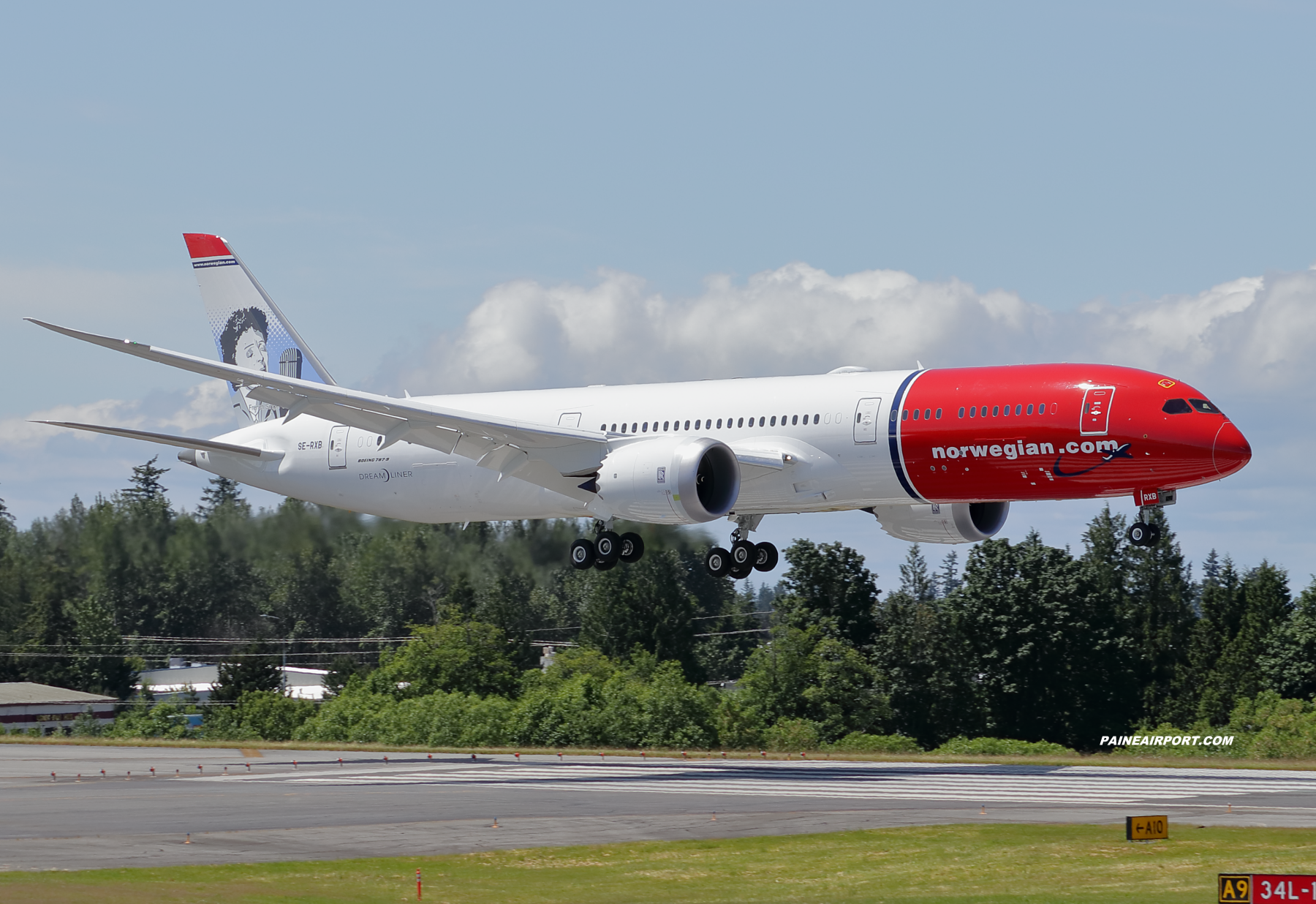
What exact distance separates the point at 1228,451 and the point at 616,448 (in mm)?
16180

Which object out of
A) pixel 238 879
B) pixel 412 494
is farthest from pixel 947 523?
pixel 238 879

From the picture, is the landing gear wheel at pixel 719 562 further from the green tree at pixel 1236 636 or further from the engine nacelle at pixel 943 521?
the green tree at pixel 1236 636

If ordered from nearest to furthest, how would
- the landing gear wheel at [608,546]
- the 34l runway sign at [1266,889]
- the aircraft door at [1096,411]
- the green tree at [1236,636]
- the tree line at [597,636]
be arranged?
the 34l runway sign at [1266,889] → the aircraft door at [1096,411] → the landing gear wheel at [608,546] → the tree line at [597,636] → the green tree at [1236,636]

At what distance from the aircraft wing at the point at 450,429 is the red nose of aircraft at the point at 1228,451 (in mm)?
16140

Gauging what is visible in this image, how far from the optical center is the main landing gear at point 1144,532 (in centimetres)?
3872

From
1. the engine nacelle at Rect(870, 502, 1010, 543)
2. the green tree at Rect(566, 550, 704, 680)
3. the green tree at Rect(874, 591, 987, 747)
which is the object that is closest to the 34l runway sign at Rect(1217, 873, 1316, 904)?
the engine nacelle at Rect(870, 502, 1010, 543)

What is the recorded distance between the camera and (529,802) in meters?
37.9

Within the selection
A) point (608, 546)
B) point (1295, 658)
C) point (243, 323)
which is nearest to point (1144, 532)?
point (608, 546)

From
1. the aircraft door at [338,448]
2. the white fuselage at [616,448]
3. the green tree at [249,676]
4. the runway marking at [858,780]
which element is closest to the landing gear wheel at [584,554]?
the white fuselage at [616,448]

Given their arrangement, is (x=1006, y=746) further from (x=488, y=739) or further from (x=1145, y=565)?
(x=1145, y=565)

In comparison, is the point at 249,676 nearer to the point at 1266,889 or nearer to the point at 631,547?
the point at 631,547

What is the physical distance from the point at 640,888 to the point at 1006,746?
161 ft

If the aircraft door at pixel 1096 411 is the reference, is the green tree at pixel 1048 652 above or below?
below

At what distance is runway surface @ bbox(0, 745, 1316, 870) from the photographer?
99.5 ft
